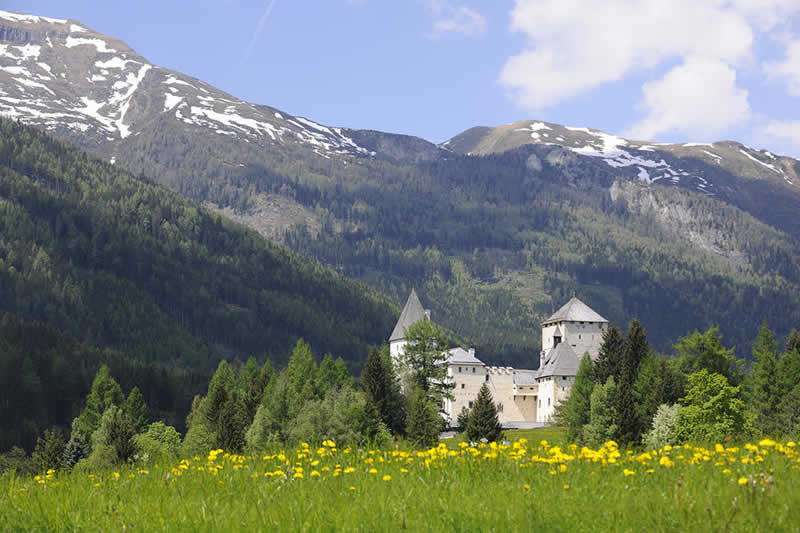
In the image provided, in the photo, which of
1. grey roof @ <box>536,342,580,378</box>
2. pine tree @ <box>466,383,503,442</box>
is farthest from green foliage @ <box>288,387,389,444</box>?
grey roof @ <box>536,342,580,378</box>

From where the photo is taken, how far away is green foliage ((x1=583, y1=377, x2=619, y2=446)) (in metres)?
87.6

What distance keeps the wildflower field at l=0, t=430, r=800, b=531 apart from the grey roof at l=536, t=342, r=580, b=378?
130464 mm

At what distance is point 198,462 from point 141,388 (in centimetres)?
16205

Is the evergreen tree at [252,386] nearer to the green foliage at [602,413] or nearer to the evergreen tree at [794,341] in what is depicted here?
the green foliage at [602,413]

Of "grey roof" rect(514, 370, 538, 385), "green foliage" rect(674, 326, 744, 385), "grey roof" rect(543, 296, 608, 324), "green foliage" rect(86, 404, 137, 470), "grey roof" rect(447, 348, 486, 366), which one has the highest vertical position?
"grey roof" rect(543, 296, 608, 324)

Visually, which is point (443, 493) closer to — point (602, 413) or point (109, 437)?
point (109, 437)

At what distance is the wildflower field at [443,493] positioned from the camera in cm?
979

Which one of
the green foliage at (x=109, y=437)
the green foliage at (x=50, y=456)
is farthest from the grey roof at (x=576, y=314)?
the green foliage at (x=50, y=456)

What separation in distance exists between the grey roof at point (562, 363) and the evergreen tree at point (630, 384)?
38055 mm

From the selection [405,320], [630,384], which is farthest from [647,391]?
[405,320]

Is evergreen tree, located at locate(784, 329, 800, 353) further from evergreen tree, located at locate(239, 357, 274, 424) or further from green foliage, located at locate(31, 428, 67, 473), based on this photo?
green foliage, located at locate(31, 428, 67, 473)

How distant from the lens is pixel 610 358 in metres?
106

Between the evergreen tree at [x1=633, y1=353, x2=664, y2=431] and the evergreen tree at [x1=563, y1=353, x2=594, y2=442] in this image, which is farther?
the evergreen tree at [x1=563, y1=353, x2=594, y2=442]

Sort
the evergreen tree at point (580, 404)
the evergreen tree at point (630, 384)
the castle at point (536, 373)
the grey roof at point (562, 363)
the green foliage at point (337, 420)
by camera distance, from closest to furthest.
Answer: the green foliage at point (337, 420) < the evergreen tree at point (630, 384) < the evergreen tree at point (580, 404) < the grey roof at point (562, 363) < the castle at point (536, 373)
